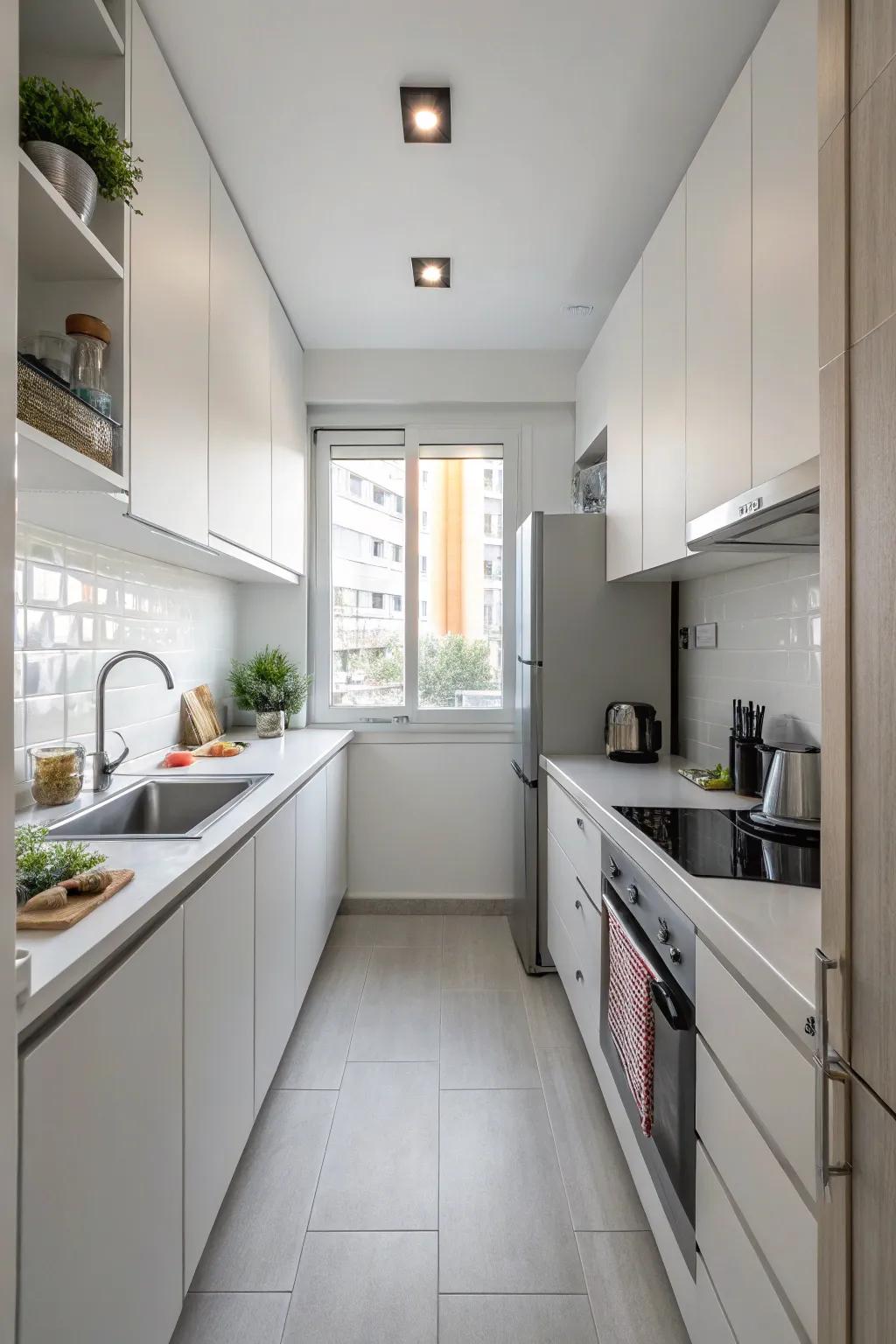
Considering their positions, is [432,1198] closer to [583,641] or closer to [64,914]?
[64,914]

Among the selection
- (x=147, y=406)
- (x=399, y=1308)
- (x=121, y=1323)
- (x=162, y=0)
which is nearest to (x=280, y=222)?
(x=162, y=0)

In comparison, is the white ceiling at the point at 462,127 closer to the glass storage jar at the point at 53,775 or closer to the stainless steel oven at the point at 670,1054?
the glass storage jar at the point at 53,775

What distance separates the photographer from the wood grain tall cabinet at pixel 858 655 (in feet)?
2.08

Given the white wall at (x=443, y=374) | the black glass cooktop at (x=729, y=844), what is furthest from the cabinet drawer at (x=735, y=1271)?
the white wall at (x=443, y=374)

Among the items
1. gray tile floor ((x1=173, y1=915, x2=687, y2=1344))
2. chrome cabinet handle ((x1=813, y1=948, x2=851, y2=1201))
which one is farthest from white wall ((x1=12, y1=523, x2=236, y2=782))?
chrome cabinet handle ((x1=813, y1=948, x2=851, y2=1201))

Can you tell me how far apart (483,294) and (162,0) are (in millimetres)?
1502

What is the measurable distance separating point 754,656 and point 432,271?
1.83 meters

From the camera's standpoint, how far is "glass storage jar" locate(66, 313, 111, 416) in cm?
138

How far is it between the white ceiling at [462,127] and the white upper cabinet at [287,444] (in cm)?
24

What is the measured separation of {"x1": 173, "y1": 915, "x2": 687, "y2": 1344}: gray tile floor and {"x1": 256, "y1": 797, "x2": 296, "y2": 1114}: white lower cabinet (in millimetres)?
215

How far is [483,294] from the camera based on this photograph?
2.85 m

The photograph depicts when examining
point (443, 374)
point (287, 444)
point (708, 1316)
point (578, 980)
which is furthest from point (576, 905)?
point (443, 374)

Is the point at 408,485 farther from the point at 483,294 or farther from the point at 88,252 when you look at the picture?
the point at 88,252

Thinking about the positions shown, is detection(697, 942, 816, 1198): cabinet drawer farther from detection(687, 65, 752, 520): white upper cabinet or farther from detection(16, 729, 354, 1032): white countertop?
detection(687, 65, 752, 520): white upper cabinet
